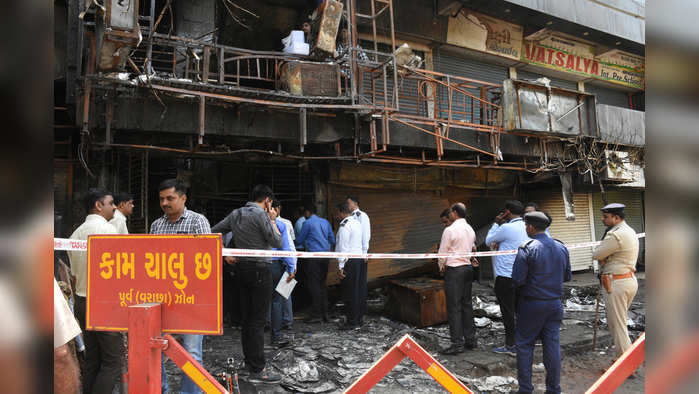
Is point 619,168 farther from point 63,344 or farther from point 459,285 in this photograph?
point 63,344

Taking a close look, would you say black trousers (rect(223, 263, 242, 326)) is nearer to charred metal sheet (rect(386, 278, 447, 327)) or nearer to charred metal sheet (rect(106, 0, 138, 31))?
charred metal sheet (rect(386, 278, 447, 327))

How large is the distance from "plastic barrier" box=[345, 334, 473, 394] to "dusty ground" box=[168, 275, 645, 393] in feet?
7.75

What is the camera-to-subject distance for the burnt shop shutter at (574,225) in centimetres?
1255

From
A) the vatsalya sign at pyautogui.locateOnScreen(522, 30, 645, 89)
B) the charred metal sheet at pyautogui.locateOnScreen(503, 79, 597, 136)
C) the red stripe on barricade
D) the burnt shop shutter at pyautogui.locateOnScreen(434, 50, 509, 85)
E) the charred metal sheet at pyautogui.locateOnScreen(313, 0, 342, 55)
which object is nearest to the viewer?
the red stripe on barricade

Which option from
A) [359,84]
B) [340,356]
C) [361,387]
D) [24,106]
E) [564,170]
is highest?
[359,84]

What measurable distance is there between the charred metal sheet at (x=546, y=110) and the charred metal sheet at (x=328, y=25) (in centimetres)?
438

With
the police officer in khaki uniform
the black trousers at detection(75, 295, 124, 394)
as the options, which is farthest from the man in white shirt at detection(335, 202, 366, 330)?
the black trousers at detection(75, 295, 124, 394)

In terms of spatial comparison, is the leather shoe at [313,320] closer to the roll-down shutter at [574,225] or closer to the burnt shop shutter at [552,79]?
the roll-down shutter at [574,225]

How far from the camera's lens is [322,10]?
293 inches

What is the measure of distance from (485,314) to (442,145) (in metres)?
3.65

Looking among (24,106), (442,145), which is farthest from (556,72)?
(24,106)

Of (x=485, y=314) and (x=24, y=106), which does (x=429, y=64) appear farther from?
(x=24, y=106)

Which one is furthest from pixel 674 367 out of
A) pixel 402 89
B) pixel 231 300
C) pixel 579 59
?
pixel 579 59

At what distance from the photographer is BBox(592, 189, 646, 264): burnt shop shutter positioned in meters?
13.7
